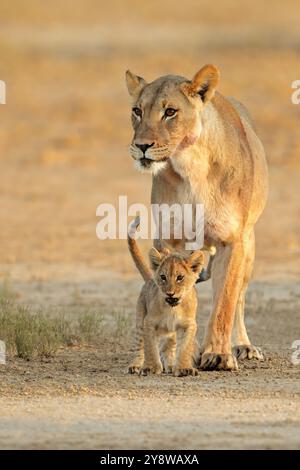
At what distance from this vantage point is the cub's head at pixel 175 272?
902 cm

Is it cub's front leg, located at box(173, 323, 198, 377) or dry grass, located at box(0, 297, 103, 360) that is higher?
dry grass, located at box(0, 297, 103, 360)

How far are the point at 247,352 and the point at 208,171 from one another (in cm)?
137

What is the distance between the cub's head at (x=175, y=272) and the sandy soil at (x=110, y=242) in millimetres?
513

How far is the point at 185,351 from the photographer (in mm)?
9102

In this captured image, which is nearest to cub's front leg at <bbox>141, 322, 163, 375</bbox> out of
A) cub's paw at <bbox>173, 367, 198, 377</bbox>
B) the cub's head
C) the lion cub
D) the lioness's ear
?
the lion cub

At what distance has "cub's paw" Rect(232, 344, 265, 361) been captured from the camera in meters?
10.2

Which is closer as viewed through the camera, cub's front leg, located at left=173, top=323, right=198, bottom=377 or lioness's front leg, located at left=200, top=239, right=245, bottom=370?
cub's front leg, located at left=173, top=323, right=198, bottom=377

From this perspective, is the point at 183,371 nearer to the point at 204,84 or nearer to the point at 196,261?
the point at 196,261

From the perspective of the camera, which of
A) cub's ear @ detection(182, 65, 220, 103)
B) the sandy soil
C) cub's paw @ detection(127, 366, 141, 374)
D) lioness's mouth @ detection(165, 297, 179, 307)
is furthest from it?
cub's ear @ detection(182, 65, 220, 103)

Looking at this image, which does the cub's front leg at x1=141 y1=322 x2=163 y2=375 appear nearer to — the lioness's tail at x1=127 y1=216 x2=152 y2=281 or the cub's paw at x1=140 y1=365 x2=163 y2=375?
the cub's paw at x1=140 y1=365 x2=163 y2=375

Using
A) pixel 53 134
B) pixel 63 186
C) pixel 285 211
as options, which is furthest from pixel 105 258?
pixel 53 134

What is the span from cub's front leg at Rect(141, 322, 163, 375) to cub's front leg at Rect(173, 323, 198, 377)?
0.11m

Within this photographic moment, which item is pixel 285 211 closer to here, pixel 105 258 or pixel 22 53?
pixel 105 258
